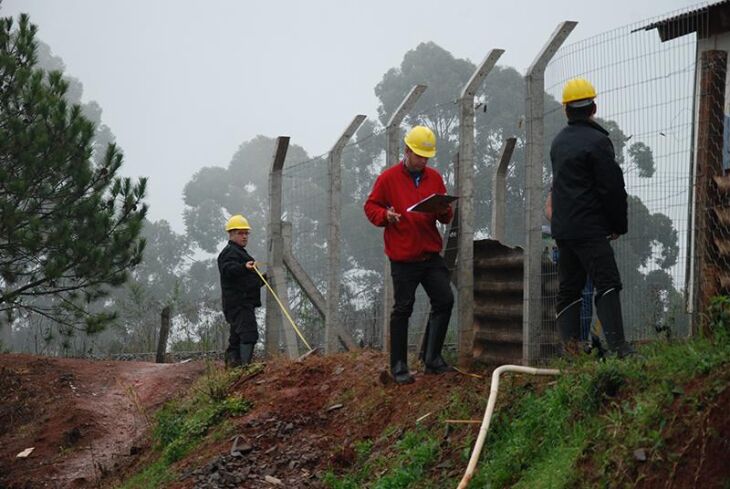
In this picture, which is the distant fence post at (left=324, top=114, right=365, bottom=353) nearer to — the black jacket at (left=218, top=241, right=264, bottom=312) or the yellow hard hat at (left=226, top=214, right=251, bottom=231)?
the black jacket at (left=218, top=241, right=264, bottom=312)

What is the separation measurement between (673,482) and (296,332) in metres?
8.62

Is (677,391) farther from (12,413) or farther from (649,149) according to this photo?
(12,413)

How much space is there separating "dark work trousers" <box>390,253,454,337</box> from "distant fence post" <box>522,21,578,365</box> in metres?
0.67

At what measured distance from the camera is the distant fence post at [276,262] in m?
14.8

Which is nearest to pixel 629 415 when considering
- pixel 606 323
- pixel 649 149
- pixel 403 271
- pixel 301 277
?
pixel 606 323

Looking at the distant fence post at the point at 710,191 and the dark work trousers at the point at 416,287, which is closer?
the distant fence post at the point at 710,191

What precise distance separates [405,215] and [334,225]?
3.23 m

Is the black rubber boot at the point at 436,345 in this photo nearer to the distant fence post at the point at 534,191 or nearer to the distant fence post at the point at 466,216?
the distant fence post at the point at 466,216

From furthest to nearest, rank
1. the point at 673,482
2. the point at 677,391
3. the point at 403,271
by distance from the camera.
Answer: the point at 403,271, the point at 677,391, the point at 673,482

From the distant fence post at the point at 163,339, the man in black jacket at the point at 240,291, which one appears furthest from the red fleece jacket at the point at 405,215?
the distant fence post at the point at 163,339

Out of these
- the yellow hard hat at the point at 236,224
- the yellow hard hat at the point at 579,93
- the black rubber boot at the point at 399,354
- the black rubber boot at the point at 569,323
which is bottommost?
the black rubber boot at the point at 399,354

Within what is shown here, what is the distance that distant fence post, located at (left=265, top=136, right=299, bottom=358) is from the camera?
14820 mm

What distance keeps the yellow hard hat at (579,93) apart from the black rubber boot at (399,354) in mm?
2514

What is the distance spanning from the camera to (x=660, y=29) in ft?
32.7
